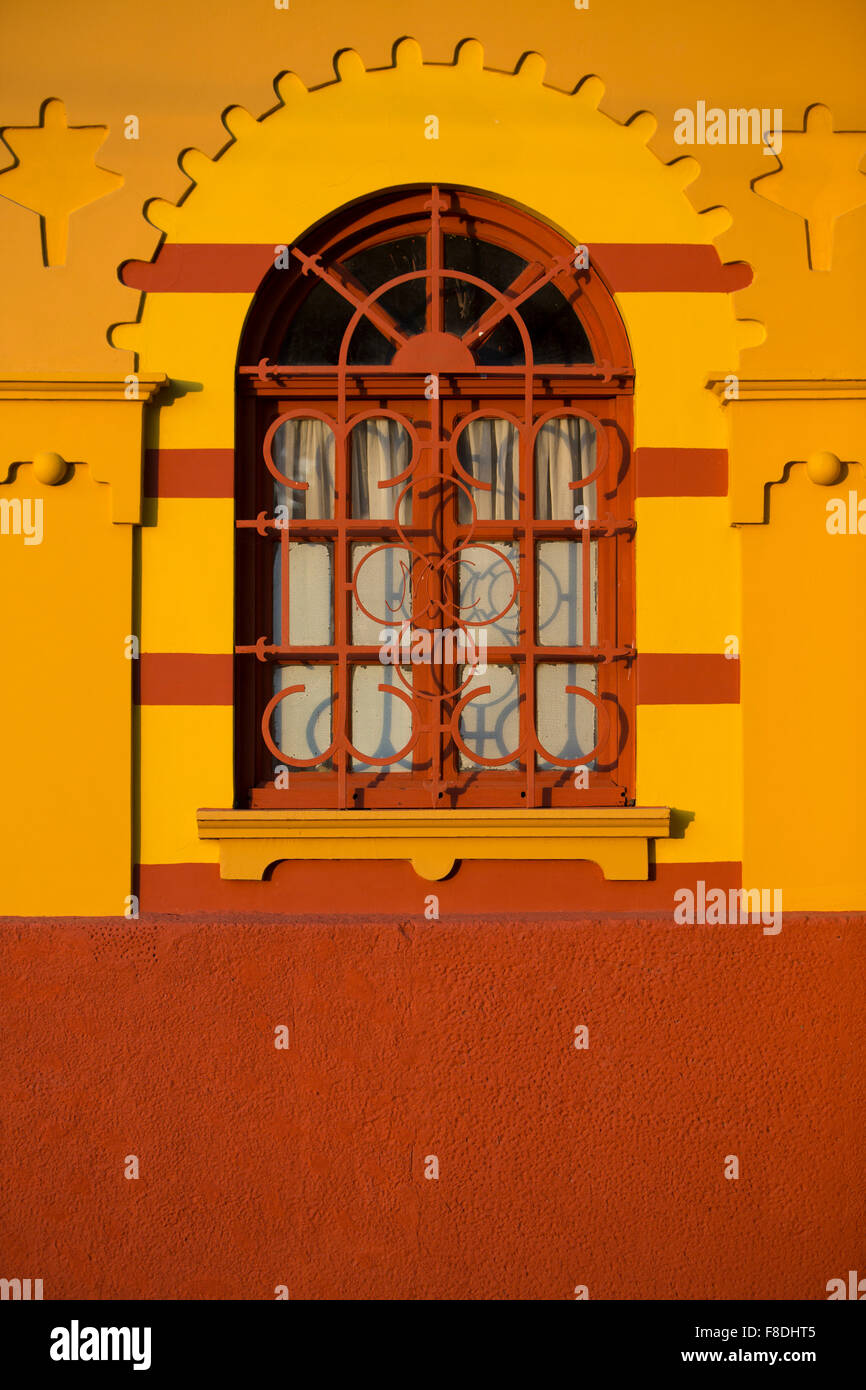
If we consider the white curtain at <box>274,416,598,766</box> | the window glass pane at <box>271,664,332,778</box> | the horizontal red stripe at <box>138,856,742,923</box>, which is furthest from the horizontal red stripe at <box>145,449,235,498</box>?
the horizontal red stripe at <box>138,856,742,923</box>

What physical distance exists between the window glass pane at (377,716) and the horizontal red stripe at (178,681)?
0.48 m

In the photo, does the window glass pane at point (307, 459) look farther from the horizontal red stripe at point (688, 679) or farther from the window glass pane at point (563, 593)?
the horizontal red stripe at point (688, 679)

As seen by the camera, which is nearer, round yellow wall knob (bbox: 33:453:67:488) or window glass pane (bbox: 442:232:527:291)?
round yellow wall knob (bbox: 33:453:67:488)

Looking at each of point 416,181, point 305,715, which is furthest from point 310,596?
point 416,181

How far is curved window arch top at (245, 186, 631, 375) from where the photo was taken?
12.6ft

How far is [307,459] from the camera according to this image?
3975 mm

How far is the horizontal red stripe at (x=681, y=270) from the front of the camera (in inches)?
149

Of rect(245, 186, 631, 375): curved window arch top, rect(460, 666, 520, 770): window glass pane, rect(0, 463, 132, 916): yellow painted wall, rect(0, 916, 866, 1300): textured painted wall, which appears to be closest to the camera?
rect(0, 916, 866, 1300): textured painted wall

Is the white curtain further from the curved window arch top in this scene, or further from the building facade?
the curved window arch top

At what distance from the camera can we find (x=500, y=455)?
13.1 feet

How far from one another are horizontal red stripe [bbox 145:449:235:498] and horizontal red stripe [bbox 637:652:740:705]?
1.65m

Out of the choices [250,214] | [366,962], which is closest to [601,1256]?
[366,962]

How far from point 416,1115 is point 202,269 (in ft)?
→ 10.2

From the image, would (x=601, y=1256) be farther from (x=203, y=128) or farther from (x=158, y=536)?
(x=203, y=128)
